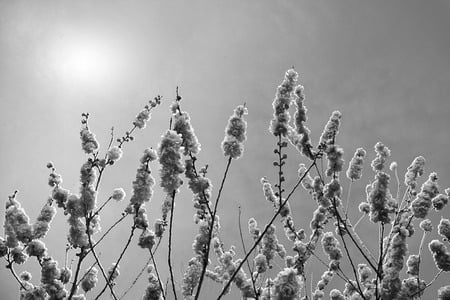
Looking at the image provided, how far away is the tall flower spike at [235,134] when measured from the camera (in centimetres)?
489

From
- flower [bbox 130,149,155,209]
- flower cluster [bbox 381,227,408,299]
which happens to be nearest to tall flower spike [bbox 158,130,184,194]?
flower [bbox 130,149,155,209]

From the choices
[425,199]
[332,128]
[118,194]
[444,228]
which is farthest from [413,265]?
[118,194]

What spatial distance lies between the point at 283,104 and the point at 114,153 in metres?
3.34

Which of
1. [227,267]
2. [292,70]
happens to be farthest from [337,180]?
[227,267]

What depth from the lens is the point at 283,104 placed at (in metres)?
5.65

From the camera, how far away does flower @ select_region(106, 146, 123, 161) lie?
21.4ft

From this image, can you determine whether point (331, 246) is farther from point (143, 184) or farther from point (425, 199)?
point (143, 184)

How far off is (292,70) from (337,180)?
2.06m

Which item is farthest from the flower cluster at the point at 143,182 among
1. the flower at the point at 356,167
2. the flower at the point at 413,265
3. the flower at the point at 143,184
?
the flower at the point at 413,265

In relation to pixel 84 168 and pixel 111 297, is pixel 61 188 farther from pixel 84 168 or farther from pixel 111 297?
pixel 111 297

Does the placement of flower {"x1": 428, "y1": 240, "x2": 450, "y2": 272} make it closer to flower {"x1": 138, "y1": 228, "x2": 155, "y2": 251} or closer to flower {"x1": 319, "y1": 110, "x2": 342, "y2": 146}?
flower {"x1": 319, "y1": 110, "x2": 342, "y2": 146}

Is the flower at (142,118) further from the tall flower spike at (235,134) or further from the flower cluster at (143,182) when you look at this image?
the tall flower spike at (235,134)

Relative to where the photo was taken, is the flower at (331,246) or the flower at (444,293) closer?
the flower at (444,293)

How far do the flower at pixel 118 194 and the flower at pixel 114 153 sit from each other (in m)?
0.64
